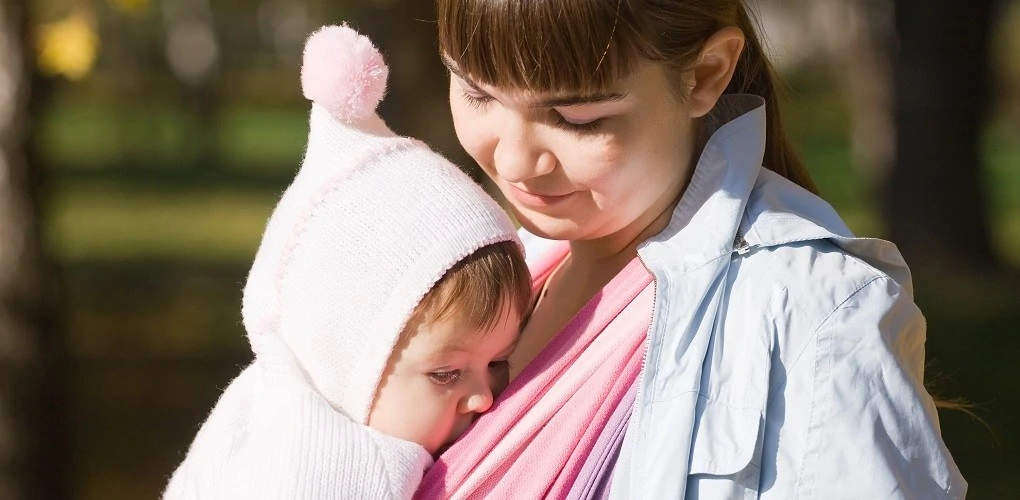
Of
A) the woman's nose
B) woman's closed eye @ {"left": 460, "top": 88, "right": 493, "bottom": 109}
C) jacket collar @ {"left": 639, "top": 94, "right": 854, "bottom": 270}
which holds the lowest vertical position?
jacket collar @ {"left": 639, "top": 94, "right": 854, "bottom": 270}

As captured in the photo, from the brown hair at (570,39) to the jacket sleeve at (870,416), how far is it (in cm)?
48

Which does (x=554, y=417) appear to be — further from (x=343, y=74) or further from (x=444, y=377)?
(x=343, y=74)

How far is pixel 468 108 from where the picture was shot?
6.58 ft

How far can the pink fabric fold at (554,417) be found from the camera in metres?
1.88

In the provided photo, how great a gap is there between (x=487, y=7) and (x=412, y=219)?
344mm

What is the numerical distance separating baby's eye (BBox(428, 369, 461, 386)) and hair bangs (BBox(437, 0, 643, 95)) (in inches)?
18.0

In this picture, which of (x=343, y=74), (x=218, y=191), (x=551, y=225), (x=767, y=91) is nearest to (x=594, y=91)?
(x=551, y=225)

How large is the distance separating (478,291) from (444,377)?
0.50 feet

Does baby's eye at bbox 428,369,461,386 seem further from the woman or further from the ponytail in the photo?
the ponytail

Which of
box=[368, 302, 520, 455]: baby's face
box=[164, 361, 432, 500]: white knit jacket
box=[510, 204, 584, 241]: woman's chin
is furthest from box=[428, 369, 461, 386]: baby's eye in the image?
box=[510, 204, 584, 241]: woman's chin

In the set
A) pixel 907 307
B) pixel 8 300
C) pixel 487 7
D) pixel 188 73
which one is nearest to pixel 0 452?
pixel 8 300

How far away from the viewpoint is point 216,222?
14547mm

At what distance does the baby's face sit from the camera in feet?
6.21

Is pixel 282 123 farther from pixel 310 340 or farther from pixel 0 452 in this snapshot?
pixel 310 340
